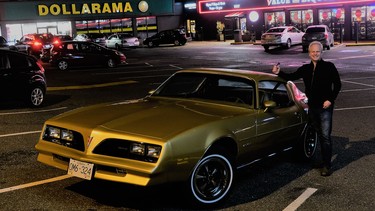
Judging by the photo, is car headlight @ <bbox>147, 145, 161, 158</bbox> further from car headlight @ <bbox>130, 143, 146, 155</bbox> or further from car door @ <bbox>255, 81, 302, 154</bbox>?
car door @ <bbox>255, 81, 302, 154</bbox>

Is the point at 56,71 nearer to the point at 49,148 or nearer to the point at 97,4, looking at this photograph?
the point at 49,148

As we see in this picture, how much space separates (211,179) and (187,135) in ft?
2.10

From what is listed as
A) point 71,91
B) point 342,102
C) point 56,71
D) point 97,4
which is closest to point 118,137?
point 342,102

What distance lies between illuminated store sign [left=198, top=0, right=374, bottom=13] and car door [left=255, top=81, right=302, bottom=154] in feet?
115

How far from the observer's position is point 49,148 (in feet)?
17.7

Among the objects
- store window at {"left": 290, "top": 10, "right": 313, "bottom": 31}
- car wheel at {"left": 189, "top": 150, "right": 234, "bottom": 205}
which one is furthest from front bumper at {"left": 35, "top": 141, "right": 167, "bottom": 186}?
store window at {"left": 290, "top": 10, "right": 313, "bottom": 31}

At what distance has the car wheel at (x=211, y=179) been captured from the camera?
504 centimetres

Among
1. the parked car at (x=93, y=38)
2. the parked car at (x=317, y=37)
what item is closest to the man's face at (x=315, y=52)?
the parked car at (x=317, y=37)

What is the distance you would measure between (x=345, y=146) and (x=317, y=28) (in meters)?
25.2

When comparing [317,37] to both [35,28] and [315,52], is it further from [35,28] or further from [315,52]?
[35,28]

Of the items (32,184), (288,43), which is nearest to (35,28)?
(288,43)

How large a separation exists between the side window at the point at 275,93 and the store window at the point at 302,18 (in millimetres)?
38013

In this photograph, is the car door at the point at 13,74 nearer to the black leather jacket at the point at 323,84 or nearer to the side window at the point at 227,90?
the side window at the point at 227,90

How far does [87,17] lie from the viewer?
51.3 metres
